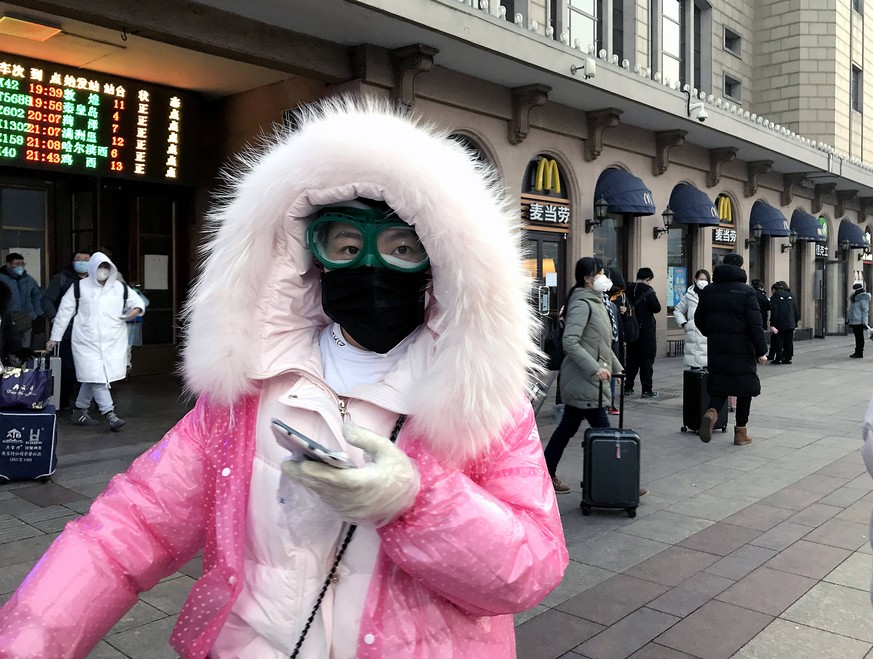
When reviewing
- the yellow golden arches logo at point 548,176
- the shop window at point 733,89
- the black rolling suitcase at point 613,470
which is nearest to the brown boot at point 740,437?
the black rolling suitcase at point 613,470

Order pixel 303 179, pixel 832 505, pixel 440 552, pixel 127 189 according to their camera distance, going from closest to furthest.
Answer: pixel 440 552
pixel 303 179
pixel 832 505
pixel 127 189

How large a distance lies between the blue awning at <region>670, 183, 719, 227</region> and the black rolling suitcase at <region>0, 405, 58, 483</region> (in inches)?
551

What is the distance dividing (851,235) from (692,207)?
41.7 feet

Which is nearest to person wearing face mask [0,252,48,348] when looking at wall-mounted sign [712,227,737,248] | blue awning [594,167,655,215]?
blue awning [594,167,655,215]

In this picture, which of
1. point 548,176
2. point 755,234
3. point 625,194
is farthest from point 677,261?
point 548,176

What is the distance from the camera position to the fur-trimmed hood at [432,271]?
1480mm

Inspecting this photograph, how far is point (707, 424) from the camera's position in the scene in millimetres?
8000

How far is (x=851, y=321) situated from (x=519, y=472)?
19.4 metres

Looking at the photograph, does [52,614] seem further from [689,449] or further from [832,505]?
[689,449]

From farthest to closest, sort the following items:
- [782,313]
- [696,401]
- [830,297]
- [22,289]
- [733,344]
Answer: [830,297]
[782,313]
[22,289]
[696,401]
[733,344]

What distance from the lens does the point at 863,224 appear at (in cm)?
2805

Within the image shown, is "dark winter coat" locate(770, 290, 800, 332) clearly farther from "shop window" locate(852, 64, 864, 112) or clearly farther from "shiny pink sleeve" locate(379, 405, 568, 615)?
"shiny pink sleeve" locate(379, 405, 568, 615)

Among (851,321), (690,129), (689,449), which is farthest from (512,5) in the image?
(851,321)

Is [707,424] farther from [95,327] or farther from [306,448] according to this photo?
[306,448]
